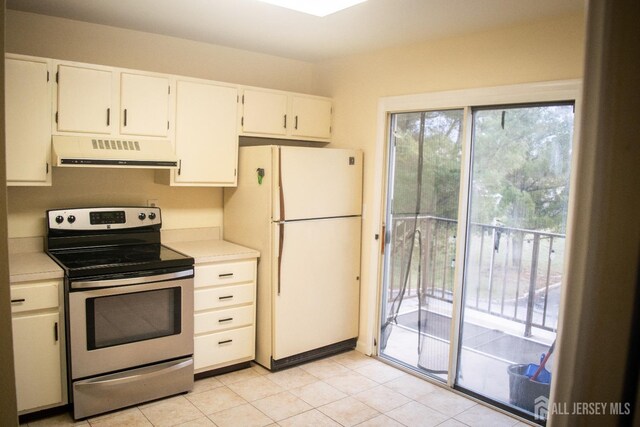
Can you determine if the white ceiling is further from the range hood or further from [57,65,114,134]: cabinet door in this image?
the range hood

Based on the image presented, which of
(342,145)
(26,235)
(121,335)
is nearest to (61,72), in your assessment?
(26,235)

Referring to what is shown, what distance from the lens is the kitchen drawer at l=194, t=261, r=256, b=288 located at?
3.32 metres

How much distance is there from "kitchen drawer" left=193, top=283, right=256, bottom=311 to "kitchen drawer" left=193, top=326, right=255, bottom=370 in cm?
21

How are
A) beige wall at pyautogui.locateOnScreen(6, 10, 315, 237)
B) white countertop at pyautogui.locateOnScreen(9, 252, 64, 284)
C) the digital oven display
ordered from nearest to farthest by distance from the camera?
white countertop at pyautogui.locateOnScreen(9, 252, 64, 284)
beige wall at pyautogui.locateOnScreen(6, 10, 315, 237)
the digital oven display

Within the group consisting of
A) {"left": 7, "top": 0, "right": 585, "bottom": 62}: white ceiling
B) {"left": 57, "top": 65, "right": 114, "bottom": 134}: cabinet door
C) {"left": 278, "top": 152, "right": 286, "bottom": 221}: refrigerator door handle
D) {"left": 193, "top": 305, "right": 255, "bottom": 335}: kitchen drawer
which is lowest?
{"left": 193, "top": 305, "right": 255, "bottom": 335}: kitchen drawer

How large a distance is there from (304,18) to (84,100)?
4.93ft

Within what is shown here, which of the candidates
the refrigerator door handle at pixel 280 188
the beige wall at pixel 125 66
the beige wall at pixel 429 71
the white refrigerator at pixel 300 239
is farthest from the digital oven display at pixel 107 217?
the beige wall at pixel 429 71

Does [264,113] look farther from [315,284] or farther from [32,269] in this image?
[32,269]

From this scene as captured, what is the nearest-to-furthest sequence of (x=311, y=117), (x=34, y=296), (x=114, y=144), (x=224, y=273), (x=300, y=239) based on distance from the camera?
1. (x=34, y=296)
2. (x=114, y=144)
3. (x=224, y=273)
4. (x=300, y=239)
5. (x=311, y=117)

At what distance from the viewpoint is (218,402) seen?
3115 millimetres

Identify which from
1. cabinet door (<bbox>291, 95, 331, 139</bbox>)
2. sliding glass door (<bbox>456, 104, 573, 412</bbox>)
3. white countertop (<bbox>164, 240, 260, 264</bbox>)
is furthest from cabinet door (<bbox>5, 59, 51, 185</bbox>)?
sliding glass door (<bbox>456, 104, 573, 412</bbox>)

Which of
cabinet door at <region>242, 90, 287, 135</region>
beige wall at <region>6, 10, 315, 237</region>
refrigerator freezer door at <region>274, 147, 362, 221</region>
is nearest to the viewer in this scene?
beige wall at <region>6, 10, 315, 237</region>

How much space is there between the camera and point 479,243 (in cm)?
328

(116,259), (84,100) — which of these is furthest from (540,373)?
(84,100)
